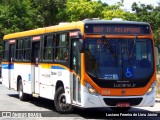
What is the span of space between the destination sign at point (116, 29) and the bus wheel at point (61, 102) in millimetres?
2595

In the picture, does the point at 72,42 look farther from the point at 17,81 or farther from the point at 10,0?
the point at 10,0

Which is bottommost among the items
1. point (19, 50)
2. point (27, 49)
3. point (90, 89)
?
point (90, 89)

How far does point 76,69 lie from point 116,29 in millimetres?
1743

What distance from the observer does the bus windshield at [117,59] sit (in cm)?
1337

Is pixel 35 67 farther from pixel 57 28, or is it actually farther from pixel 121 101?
pixel 121 101

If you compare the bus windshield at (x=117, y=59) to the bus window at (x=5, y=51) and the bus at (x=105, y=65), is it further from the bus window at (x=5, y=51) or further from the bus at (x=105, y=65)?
the bus window at (x=5, y=51)

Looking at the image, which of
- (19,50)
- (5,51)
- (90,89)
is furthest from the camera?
(5,51)

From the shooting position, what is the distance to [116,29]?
13852 millimetres

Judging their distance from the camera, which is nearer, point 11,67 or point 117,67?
point 117,67

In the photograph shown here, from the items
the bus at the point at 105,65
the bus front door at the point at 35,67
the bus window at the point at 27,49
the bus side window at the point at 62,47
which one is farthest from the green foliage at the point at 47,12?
the bus at the point at 105,65

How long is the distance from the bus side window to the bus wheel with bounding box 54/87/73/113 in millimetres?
1081

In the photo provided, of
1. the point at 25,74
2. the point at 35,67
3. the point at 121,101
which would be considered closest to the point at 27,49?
the point at 25,74

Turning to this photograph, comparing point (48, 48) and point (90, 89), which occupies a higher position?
point (48, 48)

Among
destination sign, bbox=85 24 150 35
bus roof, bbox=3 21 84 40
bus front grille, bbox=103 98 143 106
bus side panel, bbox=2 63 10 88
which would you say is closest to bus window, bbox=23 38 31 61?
bus roof, bbox=3 21 84 40
